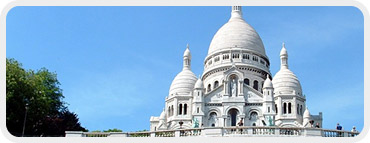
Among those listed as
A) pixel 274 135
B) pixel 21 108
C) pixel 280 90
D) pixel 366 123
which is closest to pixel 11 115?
pixel 21 108

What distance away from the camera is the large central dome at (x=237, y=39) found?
7769 centimetres

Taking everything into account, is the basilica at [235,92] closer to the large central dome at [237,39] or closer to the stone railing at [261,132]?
the large central dome at [237,39]

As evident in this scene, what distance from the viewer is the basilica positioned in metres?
64.9

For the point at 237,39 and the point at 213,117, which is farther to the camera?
the point at 237,39

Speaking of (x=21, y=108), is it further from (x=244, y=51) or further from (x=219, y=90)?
(x=244, y=51)

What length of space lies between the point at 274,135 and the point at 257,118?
43.7 meters

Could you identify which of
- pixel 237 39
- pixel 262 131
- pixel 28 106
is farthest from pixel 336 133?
pixel 237 39

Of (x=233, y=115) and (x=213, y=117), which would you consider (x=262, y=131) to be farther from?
(x=213, y=117)

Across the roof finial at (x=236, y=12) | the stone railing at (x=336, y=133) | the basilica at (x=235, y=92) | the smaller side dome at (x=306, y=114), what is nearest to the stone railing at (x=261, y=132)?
the stone railing at (x=336, y=133)

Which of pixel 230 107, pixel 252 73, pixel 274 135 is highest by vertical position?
pixel 252 73

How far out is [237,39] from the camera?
78.6m

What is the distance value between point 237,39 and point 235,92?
14335 mm

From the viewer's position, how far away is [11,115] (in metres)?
36.8

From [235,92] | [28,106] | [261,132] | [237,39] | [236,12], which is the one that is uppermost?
[236,12]
